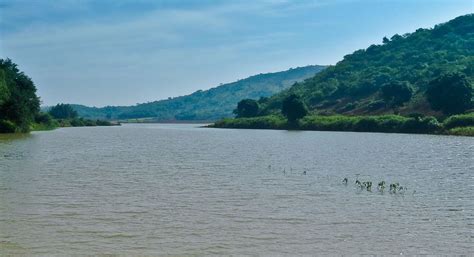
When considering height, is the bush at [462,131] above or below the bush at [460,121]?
below

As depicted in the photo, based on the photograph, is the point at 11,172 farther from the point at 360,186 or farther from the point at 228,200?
the point at 360,186

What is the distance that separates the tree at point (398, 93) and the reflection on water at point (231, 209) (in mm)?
84241

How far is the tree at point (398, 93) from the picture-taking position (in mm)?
126062

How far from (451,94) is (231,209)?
289ft

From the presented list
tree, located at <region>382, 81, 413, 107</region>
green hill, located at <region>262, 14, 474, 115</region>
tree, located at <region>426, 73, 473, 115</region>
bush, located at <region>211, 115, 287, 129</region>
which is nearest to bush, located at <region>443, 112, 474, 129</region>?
tree, located at <region>426, 73, 473, 115</region>

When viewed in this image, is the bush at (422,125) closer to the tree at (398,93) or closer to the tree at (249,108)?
the tree at (398,93)

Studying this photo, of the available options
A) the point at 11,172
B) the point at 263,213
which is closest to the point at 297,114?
the point at 11,172

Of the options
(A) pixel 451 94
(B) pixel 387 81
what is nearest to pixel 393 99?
(A) pixel 451 94

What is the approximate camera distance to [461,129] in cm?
8738

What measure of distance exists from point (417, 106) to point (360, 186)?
316 feet

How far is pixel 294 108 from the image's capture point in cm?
13238

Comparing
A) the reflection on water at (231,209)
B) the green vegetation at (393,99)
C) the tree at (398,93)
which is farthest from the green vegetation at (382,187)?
the tree at (398,93)

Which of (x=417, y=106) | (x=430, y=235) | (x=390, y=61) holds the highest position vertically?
(x=390, y=61)

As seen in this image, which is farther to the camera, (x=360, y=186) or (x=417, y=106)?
(x=417, y=106)
